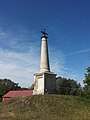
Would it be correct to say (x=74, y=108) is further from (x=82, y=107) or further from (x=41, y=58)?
(x=41, y=58)

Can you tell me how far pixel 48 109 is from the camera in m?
22.4

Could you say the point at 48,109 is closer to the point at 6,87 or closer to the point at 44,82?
the point at 44,82

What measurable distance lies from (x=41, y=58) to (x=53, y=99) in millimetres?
6537

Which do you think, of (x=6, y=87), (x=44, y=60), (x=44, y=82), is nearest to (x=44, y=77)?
(x=44, y=82)

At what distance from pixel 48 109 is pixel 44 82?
612 centimetres

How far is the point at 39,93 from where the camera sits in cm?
2847

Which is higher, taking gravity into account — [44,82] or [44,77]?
[44,77]

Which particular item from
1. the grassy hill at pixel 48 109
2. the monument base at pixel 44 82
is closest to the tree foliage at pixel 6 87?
the monument base at pixel 44 82

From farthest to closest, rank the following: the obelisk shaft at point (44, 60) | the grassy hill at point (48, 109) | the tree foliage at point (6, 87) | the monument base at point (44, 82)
A: 1. the tree foliage at point (6, 87)
2. the obelisk shaft at point (44, 60)
3. the monument base at point (44, 82)
4. the grassy hill at point (48, 109)

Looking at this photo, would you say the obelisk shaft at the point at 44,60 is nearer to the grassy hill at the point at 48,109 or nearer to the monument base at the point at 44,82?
the monument base at the point at 44,82

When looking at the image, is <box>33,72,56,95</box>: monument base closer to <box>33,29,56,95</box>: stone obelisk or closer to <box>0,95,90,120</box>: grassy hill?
<box>33,29,56,95</box>: stone obelisk

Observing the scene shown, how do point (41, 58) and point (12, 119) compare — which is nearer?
point (12, 119)

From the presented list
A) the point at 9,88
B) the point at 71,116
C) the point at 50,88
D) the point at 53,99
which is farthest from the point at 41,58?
the point at 9,88

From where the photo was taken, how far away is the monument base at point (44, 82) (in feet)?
92.5
